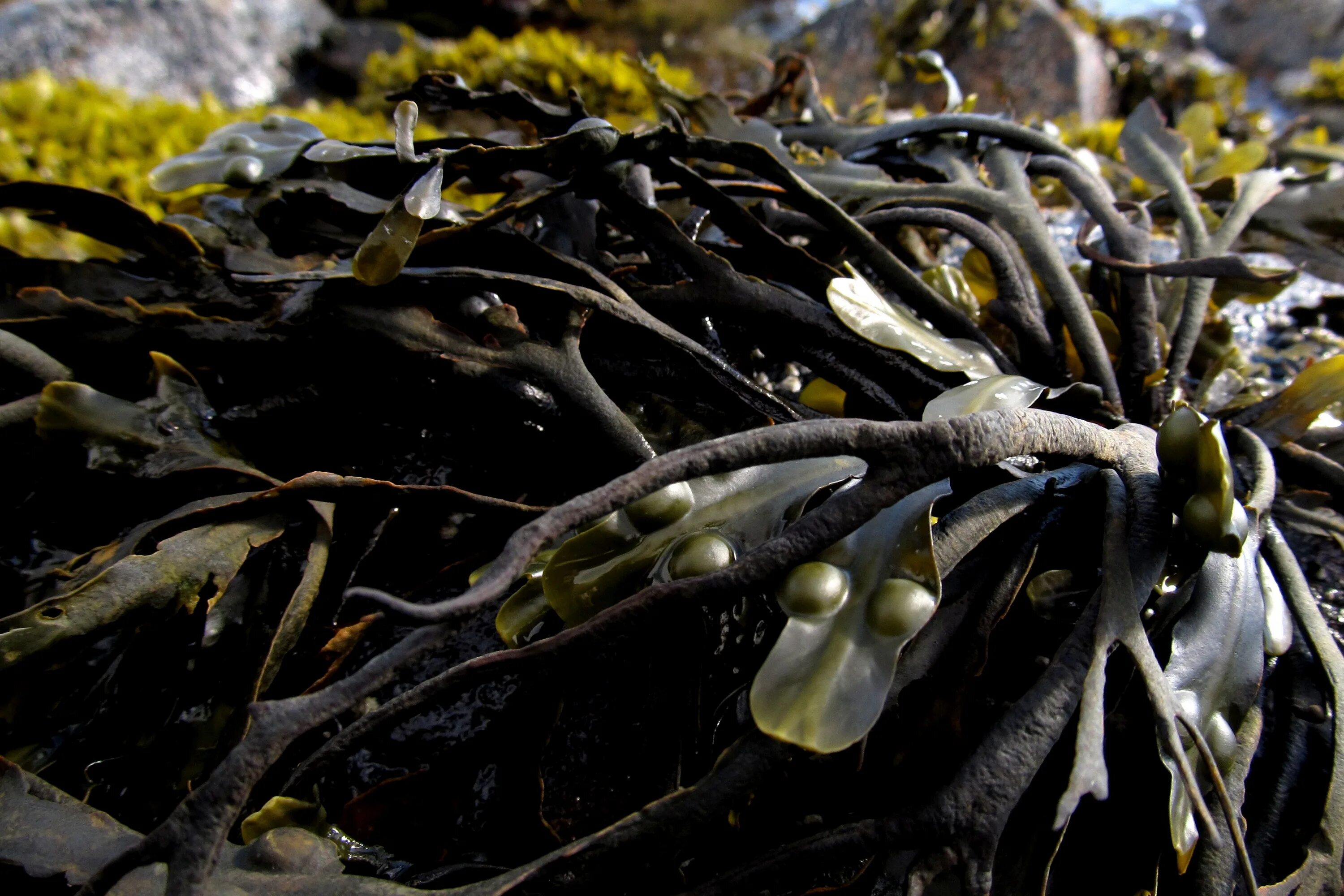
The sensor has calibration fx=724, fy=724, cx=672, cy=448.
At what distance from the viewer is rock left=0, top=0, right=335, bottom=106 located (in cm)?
368

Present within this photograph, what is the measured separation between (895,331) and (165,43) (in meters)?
5.12

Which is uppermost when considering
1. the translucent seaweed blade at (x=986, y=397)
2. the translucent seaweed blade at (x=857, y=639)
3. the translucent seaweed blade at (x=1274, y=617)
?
the translucent seaweed blade at (x=986, y=397)

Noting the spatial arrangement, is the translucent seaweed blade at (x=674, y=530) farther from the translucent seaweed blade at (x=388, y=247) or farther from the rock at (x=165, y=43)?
the rock at (x=165, y=43)

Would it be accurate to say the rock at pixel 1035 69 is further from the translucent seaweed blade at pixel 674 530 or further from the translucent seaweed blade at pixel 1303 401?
the translucent seaweed blade at pixel 674 530

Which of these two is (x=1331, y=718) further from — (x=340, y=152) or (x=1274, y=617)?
(x=340, y=152)

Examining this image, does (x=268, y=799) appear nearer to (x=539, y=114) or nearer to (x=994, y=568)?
(x=994, y=568)

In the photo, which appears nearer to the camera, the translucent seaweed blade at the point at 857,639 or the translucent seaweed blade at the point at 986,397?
the translucent seaweed blade at the point at 857,639

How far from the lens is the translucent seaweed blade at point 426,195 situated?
1.95 ft

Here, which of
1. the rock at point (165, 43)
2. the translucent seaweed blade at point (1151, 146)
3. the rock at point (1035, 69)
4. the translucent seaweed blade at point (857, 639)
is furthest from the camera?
the rock at point (165, 43)

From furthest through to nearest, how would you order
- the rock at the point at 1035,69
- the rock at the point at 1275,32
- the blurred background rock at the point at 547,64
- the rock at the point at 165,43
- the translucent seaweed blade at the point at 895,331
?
the rock at the point at 1275,32, the rock at the point at 165,43, the rock at the point at 1035,69, the blurred background rock at the point at 547,64, the translucent seaweed blade at the point at 895,331

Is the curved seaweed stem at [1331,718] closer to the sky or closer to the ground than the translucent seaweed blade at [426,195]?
closer to the ground

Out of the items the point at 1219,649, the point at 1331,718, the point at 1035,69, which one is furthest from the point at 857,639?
the point at 1035,69

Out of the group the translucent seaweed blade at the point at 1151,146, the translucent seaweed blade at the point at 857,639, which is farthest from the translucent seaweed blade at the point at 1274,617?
the translucent seaweed blade at the point at 1151,146

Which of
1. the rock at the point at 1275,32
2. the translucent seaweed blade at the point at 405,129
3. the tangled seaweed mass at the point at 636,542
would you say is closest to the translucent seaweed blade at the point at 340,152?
the tangled seaweed mass at the point at 636,542
